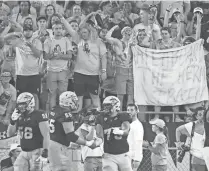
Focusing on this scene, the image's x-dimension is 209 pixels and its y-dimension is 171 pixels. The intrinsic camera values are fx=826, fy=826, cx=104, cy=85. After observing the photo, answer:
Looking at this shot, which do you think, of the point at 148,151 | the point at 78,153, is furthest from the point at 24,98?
the point at 148,151

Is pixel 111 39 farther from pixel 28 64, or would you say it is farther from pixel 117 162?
pixel 117 162

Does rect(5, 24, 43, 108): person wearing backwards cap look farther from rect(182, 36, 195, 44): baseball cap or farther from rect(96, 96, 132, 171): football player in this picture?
rect(182, 36, 195, 44): baseball cap

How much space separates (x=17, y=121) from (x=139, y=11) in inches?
228

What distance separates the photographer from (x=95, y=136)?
52.4ft

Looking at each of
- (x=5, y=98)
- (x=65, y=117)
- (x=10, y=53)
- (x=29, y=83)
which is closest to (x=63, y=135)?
(x=65, y=117)

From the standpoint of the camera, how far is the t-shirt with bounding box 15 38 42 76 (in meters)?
18.9

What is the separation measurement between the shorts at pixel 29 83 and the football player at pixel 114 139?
129 inches

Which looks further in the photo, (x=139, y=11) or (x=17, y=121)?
(x=139, y=11)

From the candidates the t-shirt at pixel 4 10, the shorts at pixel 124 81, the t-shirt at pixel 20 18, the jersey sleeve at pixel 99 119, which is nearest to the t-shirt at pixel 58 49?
the t-shirt at pixel 20 18

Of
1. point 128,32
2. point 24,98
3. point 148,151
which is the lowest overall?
point 148,151

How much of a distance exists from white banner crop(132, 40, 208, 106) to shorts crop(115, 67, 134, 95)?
117 mm

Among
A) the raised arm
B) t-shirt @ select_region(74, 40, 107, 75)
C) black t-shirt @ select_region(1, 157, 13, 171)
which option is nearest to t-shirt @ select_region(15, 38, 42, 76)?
t-shirt @ select_region(74, 40, 107, 75)

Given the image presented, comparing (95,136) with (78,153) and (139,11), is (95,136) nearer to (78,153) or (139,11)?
(78,153)

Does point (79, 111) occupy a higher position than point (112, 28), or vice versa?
point (112, 28)
